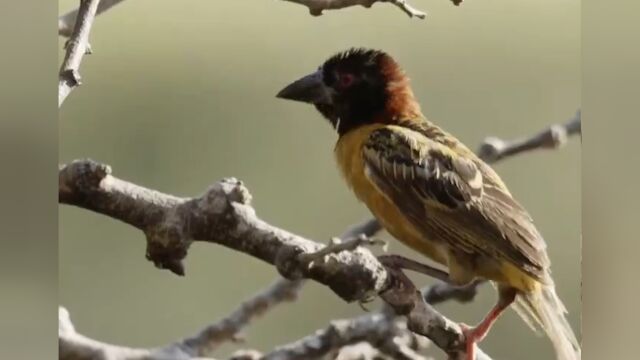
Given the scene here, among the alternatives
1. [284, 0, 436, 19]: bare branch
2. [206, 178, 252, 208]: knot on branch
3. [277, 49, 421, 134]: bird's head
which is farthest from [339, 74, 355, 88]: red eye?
[206, 178, 252, 208]: knot on branch

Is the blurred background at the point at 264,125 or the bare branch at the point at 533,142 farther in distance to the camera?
the bare branch at the point at 533,142

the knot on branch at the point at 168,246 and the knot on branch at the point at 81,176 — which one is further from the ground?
the knot on branch at the point at 81,176

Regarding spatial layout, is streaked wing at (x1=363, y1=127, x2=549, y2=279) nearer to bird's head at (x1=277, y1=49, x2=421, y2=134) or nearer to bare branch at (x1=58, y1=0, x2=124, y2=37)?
bird's head at (x1=277, y1=49, x2=421, y2=134)

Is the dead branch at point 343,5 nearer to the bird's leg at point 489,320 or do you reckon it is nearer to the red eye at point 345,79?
the red eye at point 345,79

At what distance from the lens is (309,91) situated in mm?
1405

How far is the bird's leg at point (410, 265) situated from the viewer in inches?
55.6

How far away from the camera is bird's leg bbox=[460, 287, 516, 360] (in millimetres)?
1438

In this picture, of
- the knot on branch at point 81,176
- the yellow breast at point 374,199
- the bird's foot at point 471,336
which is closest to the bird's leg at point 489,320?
the bird's foot at point 471,336

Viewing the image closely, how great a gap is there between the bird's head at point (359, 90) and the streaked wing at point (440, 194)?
43 millimetres

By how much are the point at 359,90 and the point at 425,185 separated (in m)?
0.19

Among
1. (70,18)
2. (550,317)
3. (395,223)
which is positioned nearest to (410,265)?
(395,223)

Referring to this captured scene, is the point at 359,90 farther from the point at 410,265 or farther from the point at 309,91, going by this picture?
the point at 410,265
